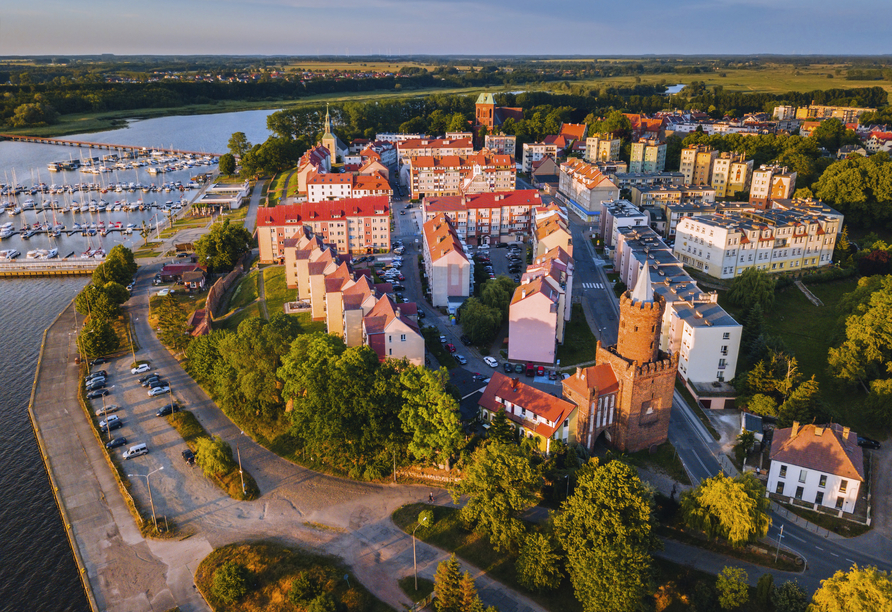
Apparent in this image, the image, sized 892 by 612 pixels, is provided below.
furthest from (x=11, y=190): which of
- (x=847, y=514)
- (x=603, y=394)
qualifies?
(x=847, y=514)

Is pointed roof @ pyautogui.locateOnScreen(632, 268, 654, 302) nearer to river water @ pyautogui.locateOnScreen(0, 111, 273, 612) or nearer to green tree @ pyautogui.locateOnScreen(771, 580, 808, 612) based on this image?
green tree @ pyautogui.locateOnScreen(771, 580, 808, 612)

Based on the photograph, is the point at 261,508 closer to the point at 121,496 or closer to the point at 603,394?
the point at 121,496

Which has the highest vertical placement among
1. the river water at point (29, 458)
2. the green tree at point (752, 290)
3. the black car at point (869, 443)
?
the green tree at point (752, 290)

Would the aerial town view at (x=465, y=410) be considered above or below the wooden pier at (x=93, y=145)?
below

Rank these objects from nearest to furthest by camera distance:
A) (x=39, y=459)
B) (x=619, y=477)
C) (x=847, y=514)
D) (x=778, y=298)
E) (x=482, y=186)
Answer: (x=619, y=477) → (x=847, y=514) → (x=39, y=459) → (x=778, y=298) → (x=482, y=186)

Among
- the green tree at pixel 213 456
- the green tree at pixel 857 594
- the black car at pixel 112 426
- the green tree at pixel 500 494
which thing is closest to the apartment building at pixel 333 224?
the black car at pixel 112 426

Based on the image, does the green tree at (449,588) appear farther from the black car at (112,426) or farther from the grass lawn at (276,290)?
the grass lawn at (276,290)

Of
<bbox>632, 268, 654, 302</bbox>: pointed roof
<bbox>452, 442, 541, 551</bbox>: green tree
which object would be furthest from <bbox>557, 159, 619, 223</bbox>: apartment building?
<bbox>452, 442, 541, 551</bbox>: green tree
